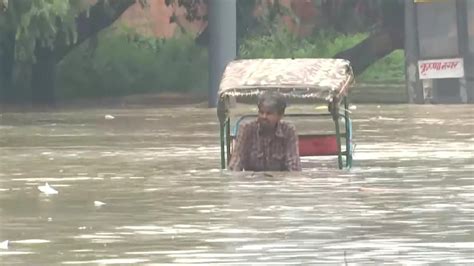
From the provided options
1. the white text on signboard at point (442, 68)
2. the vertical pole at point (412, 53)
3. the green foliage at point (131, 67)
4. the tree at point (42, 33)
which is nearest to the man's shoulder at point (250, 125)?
the tree at point (42, 33)

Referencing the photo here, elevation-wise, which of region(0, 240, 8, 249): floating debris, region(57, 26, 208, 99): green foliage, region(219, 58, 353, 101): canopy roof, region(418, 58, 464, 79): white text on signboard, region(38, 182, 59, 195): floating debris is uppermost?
region(57, 26, 208, 99): green foliage

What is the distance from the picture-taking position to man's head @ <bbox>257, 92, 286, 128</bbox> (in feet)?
60.8

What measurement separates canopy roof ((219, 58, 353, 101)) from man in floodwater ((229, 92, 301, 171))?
22 centimetres

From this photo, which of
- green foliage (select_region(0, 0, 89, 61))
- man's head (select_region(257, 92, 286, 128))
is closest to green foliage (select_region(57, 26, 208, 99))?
green foliage (select_region(0, 0, 89, 61))

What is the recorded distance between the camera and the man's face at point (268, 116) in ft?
61.0

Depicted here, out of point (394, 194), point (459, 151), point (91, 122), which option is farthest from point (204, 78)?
point (394, 194)

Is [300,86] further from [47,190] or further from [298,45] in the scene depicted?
[298,45]

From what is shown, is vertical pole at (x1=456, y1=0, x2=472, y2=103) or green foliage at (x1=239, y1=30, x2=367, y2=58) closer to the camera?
vertical pole at (x1=456, y1=0, x2=472, y2=103)

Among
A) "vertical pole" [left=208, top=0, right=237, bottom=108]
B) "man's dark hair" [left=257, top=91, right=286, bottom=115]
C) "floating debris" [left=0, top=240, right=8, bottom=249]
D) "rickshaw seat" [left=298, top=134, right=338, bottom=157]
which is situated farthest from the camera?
"vertical pole" [left=208, top=0, right=237, bottom=108]

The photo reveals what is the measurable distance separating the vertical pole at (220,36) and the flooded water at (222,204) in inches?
519

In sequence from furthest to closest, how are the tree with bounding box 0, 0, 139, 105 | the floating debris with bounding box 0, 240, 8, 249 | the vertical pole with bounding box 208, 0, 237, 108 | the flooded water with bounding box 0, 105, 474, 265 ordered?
the vertical pole with bounding box 208, 0, 237, 108
the tree with bounding box 0, 0, 139, 105
the floating debris with bounding box 0, 240, 8, 249
the flooded water with bounding box 0, 105, 474, 265

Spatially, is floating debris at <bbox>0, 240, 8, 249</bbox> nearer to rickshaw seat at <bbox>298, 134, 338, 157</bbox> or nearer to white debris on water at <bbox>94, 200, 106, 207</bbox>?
white debris on water at <bbox>94, 200, 106, 207</bbox>

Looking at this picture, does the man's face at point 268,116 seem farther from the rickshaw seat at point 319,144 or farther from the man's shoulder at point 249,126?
the rickshaw seat at point 319,144

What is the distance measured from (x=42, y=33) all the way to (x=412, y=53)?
33.3 feet
